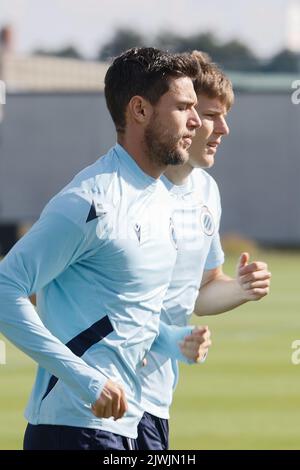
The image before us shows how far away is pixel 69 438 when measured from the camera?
5.98m

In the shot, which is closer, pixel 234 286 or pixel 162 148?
pixel 162 148

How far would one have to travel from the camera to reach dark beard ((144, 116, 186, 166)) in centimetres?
610

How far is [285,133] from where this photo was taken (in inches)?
2116

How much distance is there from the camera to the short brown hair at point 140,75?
609 centimetres

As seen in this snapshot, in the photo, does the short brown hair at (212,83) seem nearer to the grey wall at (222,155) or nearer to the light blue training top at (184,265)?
the light blue training top at (184,265)

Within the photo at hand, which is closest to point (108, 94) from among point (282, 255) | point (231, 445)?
point (231, 445)

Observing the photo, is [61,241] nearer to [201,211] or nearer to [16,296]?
[16,296]

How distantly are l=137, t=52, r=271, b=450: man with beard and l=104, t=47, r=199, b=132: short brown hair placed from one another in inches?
42.0

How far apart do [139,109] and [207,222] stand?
4.57 ft

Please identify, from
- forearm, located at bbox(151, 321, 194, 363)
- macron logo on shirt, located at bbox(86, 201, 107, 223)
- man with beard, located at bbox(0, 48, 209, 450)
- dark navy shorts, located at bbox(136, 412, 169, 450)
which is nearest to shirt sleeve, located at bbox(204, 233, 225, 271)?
dark navy shorts, located at bbox(136, 412, 169, 450)

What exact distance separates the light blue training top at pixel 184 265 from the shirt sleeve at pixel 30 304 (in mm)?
→ 1168

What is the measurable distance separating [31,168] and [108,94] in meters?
51.7

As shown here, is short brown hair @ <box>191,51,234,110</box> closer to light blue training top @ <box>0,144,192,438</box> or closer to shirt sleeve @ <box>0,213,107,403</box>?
light blue training top @ <box>0,144,192,438</box>
